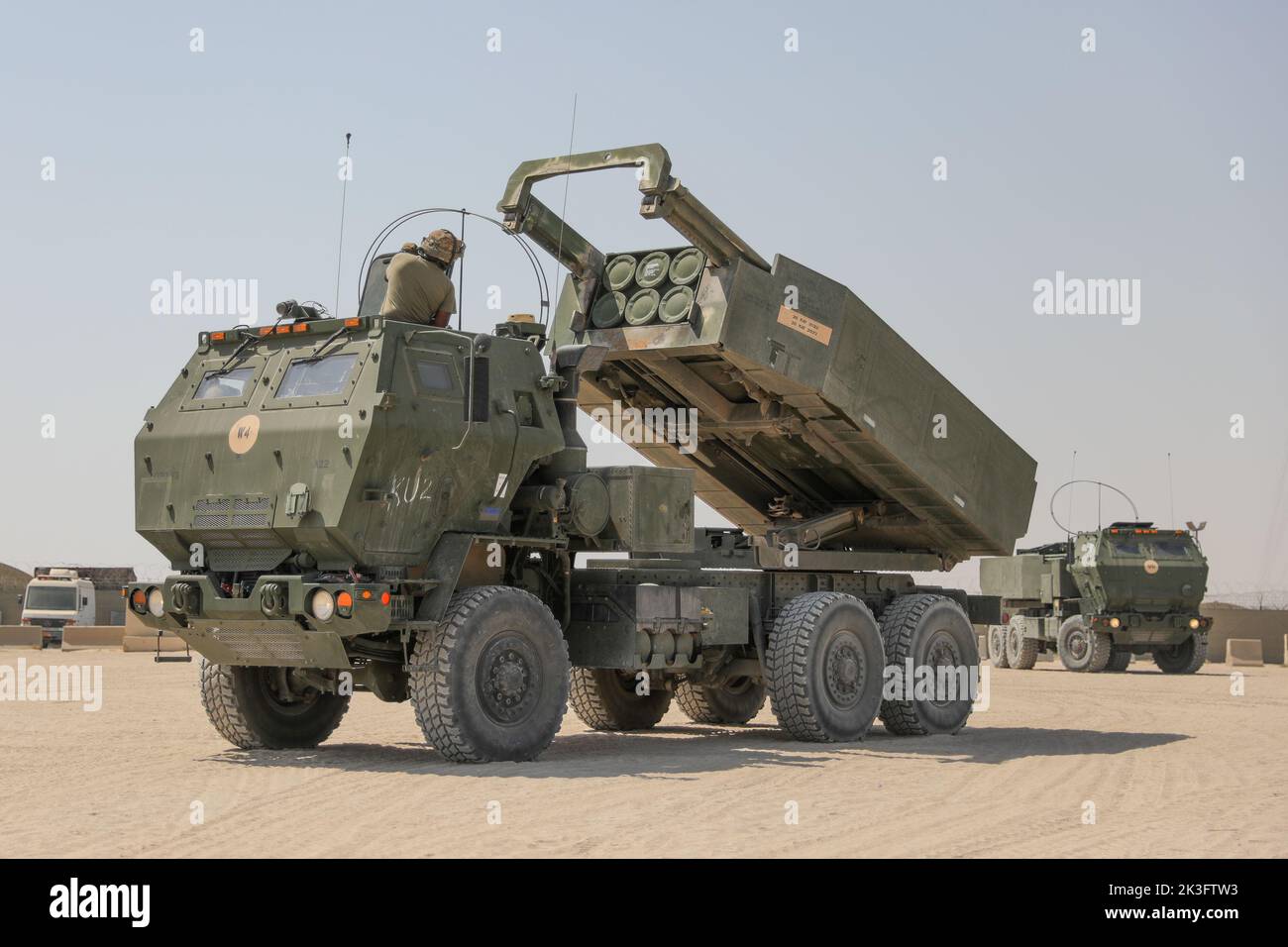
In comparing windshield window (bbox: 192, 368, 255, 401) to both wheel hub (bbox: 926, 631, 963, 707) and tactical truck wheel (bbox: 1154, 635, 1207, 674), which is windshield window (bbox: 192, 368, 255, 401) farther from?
tactical truck wheel (bbox: 1154, 635, 1207, 674)

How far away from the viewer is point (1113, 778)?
11016 mm

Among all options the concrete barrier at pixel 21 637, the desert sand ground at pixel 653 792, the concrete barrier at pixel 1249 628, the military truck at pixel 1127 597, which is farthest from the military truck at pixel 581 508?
the concrete barrier at pixel 21 637

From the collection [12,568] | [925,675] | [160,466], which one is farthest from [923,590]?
[12,568]

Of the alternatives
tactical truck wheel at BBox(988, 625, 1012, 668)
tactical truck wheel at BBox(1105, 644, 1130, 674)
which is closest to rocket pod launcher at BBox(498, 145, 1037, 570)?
tactical truck wheel at BBox(1105, 644, 1130, 674)

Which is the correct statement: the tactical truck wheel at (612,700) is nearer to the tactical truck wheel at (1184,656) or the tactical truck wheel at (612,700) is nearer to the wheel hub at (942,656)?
the wheel hub at (942,656)

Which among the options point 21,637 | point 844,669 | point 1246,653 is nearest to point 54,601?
point 21,637

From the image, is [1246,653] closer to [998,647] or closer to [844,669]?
[998,647]

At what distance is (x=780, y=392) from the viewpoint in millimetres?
13141

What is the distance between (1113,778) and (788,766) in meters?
2.16

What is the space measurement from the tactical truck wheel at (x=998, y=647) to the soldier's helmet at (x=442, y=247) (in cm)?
2168

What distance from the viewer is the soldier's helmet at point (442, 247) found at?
39.5 ft

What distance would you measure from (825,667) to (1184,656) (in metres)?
16.9

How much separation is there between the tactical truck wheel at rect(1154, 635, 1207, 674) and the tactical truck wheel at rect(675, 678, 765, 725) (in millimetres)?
14581
